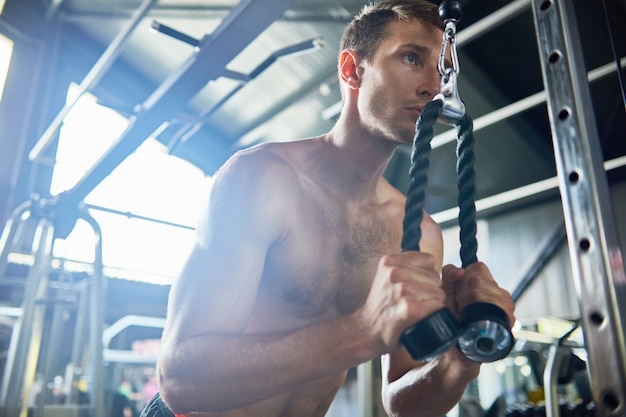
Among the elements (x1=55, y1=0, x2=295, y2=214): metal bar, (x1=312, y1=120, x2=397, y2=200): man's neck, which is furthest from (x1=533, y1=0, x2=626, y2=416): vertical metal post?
(x1=55, y1=0, x2=295, y2=214): metal bar

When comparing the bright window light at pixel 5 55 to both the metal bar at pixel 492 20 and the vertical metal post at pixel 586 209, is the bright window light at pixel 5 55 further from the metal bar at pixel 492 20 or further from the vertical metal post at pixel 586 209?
the vertical metal post at pixel 586 209

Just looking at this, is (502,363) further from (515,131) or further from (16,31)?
(16,31)

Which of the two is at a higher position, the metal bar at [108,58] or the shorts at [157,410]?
the metal bar at [108,58]

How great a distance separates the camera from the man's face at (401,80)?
1300 millimetres

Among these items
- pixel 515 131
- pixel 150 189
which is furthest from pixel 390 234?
pixel 150 189

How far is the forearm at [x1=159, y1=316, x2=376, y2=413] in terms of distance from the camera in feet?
3.10

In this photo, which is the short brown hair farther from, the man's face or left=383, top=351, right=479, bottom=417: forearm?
left=383, top=351, right=479, bottom=417: forearm

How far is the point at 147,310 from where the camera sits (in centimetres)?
616

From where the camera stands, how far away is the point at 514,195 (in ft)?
15.6

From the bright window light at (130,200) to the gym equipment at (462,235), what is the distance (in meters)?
4.60

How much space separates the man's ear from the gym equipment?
642mm

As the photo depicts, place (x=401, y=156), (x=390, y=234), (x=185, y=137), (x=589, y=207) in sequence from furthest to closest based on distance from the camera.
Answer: (x=401, y=156), (x=185, y=137), (x=390, y=234), (x=589, y=207)

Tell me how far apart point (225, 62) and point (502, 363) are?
4465 millimetres

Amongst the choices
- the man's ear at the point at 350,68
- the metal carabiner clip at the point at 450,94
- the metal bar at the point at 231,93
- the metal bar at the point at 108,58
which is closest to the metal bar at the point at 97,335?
the metal bar at the point at 108,58
